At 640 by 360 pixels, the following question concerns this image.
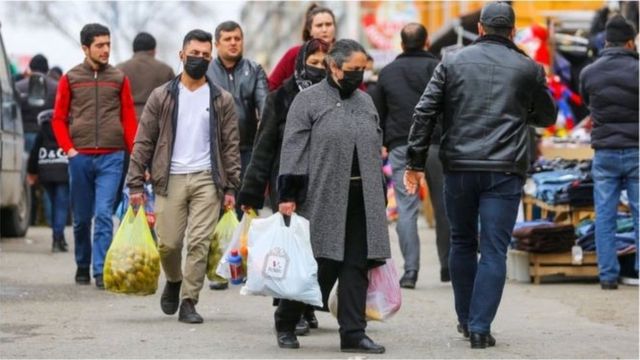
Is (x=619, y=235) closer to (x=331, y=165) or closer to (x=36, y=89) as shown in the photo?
(x=331, y=165)

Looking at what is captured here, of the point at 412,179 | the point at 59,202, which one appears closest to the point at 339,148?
the point at 412,179

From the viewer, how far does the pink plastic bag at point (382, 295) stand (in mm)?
8945

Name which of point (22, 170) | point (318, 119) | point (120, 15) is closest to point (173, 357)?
point (318, 119)

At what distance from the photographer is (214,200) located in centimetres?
1020

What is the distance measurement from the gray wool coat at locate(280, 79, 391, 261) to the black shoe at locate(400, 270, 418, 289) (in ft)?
12.9

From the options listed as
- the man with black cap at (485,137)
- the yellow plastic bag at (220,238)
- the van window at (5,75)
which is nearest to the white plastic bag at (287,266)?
the man with black cap at (485,137)

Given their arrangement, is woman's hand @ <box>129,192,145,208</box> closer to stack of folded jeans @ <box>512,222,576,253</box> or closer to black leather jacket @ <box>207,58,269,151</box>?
black leather jacket @ <box>207,58,269,151</box>

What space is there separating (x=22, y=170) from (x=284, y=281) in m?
10.1

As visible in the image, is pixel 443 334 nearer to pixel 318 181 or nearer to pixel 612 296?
pixel 318 181

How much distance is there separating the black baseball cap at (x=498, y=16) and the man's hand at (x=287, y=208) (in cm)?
156

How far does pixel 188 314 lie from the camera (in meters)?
10.1

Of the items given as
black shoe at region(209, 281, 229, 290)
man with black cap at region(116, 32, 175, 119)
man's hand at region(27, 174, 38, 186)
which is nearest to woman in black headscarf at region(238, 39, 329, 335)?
black shoe at region(209, 281, 229, 290)

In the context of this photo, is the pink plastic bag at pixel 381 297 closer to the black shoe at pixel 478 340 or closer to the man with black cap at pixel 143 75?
the black shoe at pixel 478 340

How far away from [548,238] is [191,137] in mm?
3972
